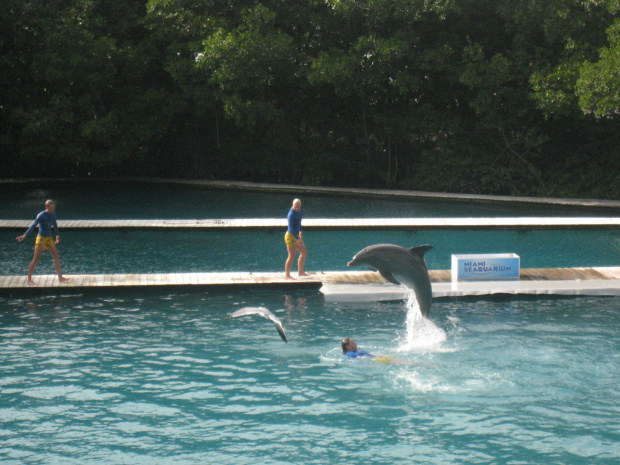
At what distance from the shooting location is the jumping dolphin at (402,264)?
35.4 ft

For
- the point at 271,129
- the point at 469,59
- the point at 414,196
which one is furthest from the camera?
the point at 271,129

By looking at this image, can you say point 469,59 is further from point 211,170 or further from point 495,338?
point 495,338

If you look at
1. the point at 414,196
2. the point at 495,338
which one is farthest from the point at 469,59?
the point at 495,338

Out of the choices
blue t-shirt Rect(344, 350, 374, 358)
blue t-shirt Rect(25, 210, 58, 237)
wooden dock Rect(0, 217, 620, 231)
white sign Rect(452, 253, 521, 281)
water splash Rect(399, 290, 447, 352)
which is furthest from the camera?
wooden dock Rect(0, 217, 620, 231)

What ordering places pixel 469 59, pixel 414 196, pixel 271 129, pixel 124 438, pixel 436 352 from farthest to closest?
pixel 271 129 → pixel 469 59 → pixel 414 196 → pixel 436 352 → pixel 124 438

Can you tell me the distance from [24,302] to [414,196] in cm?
1757

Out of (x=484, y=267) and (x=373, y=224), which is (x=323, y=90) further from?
(x=484, y=267)

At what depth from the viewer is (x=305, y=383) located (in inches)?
406

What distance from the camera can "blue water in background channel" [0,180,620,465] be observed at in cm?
850

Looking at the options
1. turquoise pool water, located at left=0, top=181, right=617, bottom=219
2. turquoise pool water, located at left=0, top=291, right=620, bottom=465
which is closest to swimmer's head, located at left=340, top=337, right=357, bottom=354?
turquoise pool water, located at left=0, top=291, right=620, bottom=465

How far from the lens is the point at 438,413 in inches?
368

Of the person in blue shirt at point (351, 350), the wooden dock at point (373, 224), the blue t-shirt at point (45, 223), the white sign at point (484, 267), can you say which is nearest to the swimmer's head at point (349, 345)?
the person in blue shirt at point (351, 350)

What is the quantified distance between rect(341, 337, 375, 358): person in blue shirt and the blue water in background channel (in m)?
0.15

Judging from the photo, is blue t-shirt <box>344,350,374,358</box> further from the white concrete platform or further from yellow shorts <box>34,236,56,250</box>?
yellow shorts <box>34,236,56,250</box>
